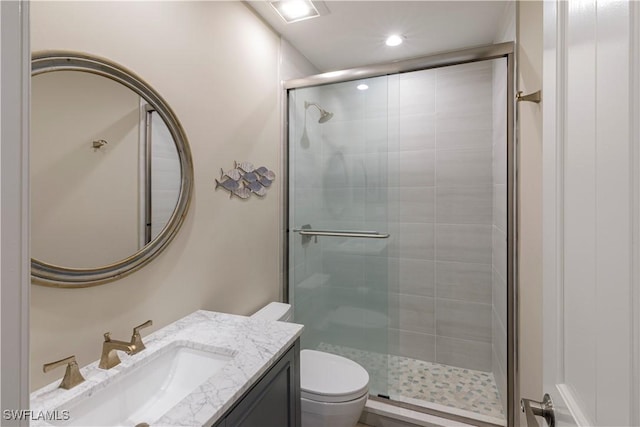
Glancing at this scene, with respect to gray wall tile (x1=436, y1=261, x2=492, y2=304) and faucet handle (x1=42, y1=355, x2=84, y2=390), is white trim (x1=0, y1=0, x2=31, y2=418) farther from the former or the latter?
gray wall tile (x1=436, y1=261, x2=492, y2=304)

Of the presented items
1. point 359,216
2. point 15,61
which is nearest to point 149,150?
point 15,61

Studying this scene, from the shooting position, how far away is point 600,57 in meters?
0.46

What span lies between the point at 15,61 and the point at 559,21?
0.87 m

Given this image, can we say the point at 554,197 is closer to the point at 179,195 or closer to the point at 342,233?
the point at 179,195

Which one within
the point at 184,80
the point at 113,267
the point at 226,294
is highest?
the point at 184,80

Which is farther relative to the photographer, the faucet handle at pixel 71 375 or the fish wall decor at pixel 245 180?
the fish wall decor at pixel 245 180

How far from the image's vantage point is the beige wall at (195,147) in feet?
3.10

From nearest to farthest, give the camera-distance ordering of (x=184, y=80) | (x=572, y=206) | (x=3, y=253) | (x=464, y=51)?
(x=3, y=253), (x=572, y=206), (x=184, y=80), (x=464, y=51)

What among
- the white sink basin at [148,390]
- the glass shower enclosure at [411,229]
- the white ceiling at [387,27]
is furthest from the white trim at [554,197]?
the white ceiling at [387,27]

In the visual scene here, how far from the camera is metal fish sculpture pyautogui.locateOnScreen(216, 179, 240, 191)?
160cm

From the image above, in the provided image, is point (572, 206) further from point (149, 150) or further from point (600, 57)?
point (149, 150)

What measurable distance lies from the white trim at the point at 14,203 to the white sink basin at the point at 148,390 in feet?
2.26

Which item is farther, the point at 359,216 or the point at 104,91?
the point at 359,216

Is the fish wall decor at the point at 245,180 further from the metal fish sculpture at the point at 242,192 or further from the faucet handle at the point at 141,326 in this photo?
the faucet handle at the point at 141,326
